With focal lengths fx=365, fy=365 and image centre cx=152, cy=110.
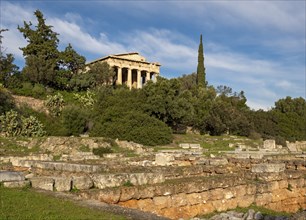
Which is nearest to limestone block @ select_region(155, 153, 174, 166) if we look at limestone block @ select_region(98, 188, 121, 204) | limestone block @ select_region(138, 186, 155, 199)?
limestone block @ select_region(138, 186, 155, 199)

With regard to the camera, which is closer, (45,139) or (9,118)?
(45,139)

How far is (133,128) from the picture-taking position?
115ft

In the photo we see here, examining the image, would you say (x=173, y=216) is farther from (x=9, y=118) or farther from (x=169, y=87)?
(x=169, y=87)

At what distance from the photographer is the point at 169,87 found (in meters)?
41.8

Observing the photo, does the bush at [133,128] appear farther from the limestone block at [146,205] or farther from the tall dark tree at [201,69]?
the tall dark tree at [201,69]

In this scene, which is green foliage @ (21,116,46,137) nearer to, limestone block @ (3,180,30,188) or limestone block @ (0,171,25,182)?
limestone block @ (0,171,25,182)

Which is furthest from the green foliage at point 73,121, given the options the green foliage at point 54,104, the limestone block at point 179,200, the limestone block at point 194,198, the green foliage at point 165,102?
the limestone block at point 179,200

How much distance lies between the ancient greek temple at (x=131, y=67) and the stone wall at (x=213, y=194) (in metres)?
49.8

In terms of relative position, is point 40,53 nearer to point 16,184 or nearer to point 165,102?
point 165,102

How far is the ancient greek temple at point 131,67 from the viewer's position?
62213 millimetres

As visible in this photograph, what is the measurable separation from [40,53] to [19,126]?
1407cm

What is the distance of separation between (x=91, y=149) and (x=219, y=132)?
2697 cm

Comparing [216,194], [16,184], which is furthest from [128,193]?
[216,194]

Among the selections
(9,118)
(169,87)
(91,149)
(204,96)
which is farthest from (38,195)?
(204,96)
